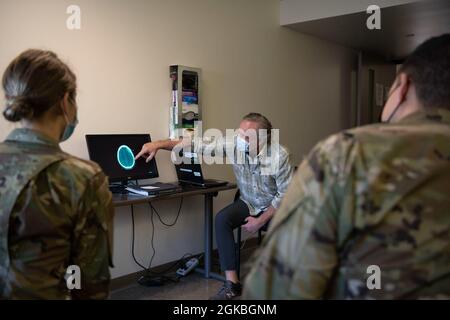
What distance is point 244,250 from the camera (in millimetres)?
4328

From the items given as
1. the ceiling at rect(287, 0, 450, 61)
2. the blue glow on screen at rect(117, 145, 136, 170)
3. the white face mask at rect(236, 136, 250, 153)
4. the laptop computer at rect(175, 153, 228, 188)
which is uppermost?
the ceiling at rect(287, 0, 450, 61)

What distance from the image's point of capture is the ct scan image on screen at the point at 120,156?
2.89 meters

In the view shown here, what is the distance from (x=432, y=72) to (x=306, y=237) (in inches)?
18.5

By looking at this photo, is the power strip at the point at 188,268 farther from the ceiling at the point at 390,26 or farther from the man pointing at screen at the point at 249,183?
the ceiling at the point at 390,26

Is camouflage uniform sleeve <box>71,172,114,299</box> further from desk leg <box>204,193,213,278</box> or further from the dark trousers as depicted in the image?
desk leg <box>204,193,213,278</box>

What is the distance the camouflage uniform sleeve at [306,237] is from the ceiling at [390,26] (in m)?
3.88

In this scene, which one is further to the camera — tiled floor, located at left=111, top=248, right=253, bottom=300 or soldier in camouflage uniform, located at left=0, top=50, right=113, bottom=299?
tiled floor, located at left=111, top=248, right=253, bottom=300

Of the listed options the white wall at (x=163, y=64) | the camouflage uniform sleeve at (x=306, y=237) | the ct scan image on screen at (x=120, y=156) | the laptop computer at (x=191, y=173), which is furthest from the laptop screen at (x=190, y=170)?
the camouflage uniform sleeve at (x=306, y=237)

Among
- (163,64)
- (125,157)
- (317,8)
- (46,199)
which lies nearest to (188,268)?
(125,157)

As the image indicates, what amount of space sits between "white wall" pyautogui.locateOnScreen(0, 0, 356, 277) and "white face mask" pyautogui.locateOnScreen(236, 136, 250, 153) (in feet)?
2.08

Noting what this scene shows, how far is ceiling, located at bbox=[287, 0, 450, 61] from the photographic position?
4324 mm

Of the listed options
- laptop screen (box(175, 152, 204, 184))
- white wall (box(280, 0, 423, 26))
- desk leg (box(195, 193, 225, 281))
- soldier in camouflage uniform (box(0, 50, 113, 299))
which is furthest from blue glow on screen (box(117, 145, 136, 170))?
white wall (box(280, 0, 423, 26))

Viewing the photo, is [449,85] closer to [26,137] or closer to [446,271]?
[446,271]

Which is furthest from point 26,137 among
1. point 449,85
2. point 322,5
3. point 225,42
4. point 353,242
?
point 322,5
